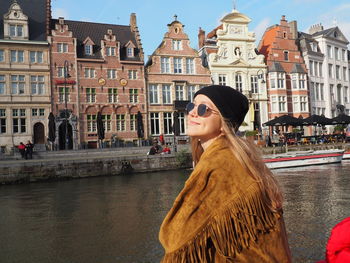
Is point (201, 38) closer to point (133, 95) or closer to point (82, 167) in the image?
point (133, 95)

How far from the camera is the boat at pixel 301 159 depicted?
18.7m

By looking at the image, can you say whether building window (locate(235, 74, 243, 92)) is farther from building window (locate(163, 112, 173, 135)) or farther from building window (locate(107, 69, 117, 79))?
building window (locate(107, 69, 117, 79))

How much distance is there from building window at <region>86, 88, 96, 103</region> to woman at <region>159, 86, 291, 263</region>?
28411 millimetres

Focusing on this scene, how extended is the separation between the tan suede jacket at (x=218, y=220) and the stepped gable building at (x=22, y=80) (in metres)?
26.5

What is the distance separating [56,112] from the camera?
91.9 feet

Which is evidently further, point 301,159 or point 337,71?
point 337,71

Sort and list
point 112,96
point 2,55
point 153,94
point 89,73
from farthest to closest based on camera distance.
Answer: point 153,94 → point 112,96 → point 89,73 → point 2,55

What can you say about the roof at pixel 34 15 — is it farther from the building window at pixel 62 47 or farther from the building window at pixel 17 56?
the building window at pixel 17 56

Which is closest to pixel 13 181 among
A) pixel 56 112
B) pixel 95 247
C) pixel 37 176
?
pixel 37 176

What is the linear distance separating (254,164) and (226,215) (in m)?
0.29

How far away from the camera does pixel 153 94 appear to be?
31.3 metres

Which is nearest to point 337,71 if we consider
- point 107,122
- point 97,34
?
point 97,34

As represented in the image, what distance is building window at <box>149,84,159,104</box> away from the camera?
3122cm

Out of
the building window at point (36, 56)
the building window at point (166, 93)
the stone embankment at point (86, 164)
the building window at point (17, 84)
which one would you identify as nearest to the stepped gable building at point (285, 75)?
the building window at point (166, 93)
